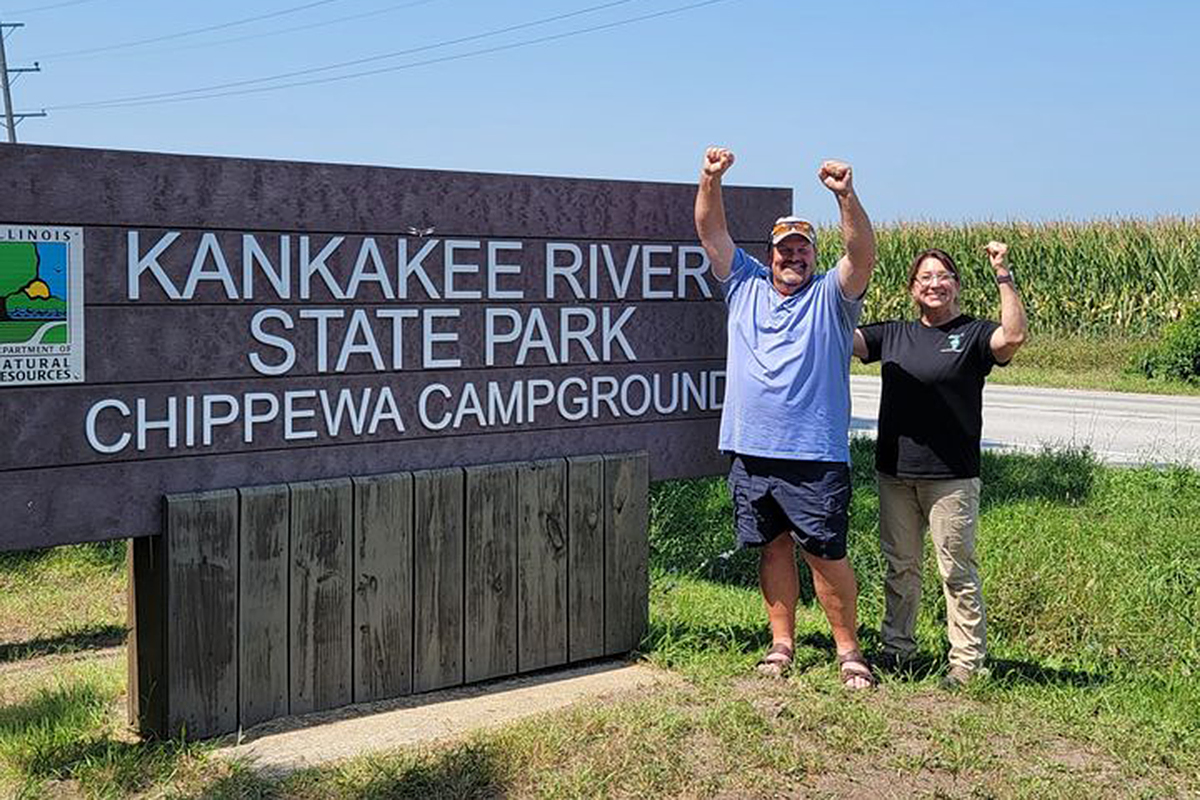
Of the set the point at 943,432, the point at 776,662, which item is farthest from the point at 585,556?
the point at 943,432

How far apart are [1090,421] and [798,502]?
12.4 m

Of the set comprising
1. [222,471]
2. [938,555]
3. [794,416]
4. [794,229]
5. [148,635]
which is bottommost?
[148,635]

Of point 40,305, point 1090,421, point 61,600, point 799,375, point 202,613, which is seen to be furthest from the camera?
point 1090,421

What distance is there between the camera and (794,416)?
523cm

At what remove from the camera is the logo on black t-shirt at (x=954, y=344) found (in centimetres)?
530

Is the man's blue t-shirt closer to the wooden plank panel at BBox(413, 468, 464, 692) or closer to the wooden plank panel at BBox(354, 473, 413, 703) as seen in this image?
the wooden plank panel at BBox(413, 468, 464, 692)

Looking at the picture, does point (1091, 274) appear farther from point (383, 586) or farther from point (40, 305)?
point (40, 305)

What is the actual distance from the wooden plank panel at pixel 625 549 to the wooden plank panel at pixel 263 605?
1414 mm

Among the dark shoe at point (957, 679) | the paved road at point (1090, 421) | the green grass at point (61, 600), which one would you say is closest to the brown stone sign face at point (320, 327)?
the dark shoe at point (957, 679)

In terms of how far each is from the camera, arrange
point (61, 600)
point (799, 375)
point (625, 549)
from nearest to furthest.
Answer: point (799, 375) → point (625, 549) → point (61, 600)

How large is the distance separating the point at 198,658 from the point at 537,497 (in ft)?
4.71

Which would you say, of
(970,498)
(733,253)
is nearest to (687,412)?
(733,253)

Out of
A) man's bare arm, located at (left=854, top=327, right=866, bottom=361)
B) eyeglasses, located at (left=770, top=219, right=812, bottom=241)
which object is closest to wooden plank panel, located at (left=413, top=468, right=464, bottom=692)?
eyeglasses, located at (left=770, top=219, right=812, bottom=241)

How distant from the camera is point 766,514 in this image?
538cm
